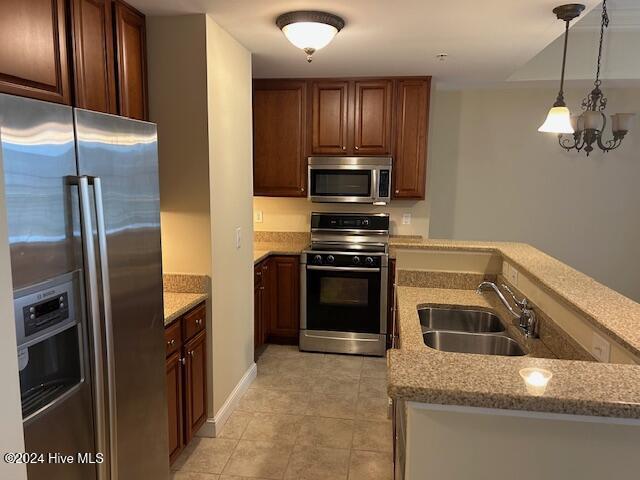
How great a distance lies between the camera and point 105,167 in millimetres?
1646

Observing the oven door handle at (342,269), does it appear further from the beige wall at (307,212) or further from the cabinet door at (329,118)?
the cabinet door at (329,118)

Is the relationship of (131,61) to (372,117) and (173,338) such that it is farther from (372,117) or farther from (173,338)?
(372,117)

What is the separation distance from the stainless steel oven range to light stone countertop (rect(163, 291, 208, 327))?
155 centimetres

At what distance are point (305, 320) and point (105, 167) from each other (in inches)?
109

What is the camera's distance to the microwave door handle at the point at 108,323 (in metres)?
1.56

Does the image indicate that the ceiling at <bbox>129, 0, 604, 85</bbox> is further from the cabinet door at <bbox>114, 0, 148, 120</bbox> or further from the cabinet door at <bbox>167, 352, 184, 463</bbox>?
the cabinet door at <bbox>167, 352, 184, 463</bbox>

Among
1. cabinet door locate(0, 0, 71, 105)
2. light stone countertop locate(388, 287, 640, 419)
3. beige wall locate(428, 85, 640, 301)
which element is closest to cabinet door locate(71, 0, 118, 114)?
cabinet door locate(0, 0, 71, 105)

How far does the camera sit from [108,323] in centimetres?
163

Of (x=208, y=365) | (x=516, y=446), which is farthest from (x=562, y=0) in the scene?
(x=208, y=365)

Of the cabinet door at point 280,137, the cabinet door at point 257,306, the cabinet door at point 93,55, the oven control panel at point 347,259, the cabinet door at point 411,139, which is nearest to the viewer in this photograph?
the cabinet door at point 93,55

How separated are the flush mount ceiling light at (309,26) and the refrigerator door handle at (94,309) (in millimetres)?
1453

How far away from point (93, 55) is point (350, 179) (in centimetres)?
254

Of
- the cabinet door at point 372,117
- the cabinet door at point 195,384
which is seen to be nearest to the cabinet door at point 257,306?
the cabinet door at point 195,384

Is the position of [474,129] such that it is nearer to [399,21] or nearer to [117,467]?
[399,21]
